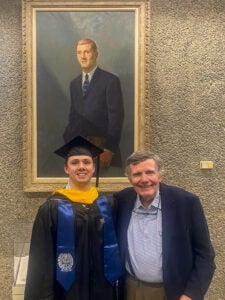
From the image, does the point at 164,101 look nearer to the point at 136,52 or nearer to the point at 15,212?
the point at 136,52

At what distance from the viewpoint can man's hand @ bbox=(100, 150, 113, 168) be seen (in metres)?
2.95

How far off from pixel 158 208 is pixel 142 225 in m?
0.12

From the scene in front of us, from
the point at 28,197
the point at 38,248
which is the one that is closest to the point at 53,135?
the point at 28,197

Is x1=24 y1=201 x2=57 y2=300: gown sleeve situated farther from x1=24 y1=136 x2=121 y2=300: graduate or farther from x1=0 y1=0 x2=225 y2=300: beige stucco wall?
x1=0 y1=0 x2=225 y2=300: beige stucco wall

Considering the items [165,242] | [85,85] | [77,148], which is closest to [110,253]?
[165,242]

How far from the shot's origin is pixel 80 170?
1996mm

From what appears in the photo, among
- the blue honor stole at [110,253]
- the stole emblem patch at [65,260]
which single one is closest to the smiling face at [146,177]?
the blue honor stole at [110,253]

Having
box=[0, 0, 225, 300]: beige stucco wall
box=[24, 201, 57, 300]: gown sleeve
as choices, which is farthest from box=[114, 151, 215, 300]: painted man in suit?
box=[0, 0, 225, 300]: beige stucco wall

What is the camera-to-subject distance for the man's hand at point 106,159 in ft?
9.69

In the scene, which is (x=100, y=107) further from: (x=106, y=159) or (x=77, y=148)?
(x=77, y=148)

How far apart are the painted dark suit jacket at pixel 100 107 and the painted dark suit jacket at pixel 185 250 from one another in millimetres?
1144

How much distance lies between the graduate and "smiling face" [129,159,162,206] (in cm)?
25

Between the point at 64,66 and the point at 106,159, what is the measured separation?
2.57ft

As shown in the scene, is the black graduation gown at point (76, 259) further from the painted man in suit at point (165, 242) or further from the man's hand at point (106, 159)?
the man's hand at point (106, 159)
